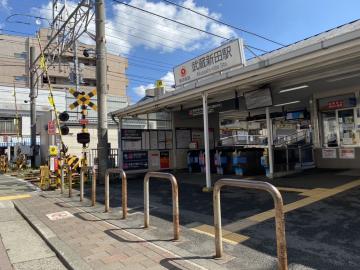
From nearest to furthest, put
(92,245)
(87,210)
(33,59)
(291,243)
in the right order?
(291,243), (92,245), (87,210), (33,59)

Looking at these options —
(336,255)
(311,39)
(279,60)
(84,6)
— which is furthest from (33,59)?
(336,255)

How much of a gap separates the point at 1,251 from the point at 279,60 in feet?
20.9

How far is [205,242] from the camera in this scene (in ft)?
16.6

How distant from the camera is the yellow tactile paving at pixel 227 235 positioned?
5.07 m

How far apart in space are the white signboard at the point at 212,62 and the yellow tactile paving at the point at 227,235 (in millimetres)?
5238

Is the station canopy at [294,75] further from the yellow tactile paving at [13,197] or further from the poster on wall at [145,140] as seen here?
the yellow tactile paving at [13,197]

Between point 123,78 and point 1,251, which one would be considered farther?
point 123,78

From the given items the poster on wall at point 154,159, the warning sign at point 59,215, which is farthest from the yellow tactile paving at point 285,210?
the poster on wall at point 154,159

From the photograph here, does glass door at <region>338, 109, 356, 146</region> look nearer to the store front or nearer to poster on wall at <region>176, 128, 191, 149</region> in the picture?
the store front

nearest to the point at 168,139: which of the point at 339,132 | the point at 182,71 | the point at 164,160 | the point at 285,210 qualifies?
the point at 164,160

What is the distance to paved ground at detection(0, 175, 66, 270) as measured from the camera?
4652 mm

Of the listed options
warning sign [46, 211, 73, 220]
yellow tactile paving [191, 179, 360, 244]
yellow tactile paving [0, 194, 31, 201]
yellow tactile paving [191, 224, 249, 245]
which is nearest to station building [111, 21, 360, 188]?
yellow tactile paving [191, 179, 360, 244]

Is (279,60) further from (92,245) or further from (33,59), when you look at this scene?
(33,59)

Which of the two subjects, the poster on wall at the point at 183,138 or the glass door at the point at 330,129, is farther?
the poster on wall at the point at 183,138
